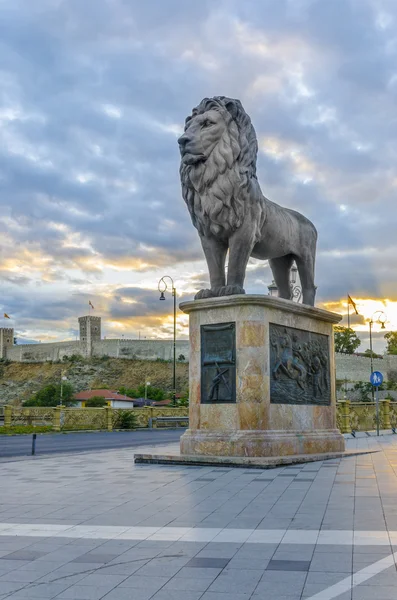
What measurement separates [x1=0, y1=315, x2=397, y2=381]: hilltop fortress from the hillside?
3.30 m

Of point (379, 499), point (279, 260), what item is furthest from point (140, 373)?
point (379, 499)

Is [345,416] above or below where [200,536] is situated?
above

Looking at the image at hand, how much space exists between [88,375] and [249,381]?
93.9 m

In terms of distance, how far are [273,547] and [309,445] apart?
309 inches

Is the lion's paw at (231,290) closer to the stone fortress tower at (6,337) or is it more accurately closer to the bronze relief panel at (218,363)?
the bronze relief panel at (218,363)

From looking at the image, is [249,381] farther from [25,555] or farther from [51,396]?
[51,396]

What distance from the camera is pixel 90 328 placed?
120188 mm

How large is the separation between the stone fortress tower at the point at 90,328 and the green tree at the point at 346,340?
3979 cm

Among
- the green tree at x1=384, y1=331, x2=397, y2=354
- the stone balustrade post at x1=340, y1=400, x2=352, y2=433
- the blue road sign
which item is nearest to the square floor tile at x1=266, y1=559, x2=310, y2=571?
the blue road sign

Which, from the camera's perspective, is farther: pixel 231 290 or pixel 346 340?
pixel 346 340

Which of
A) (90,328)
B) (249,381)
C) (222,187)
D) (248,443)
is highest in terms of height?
(90,328)

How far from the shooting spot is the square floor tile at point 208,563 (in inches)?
186

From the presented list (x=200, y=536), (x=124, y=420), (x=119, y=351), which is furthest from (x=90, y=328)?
(x=200, y=536)

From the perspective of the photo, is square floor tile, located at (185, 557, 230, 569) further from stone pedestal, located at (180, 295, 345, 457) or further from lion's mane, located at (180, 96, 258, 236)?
lion's mane, located at (180, 96, 258, 236)
